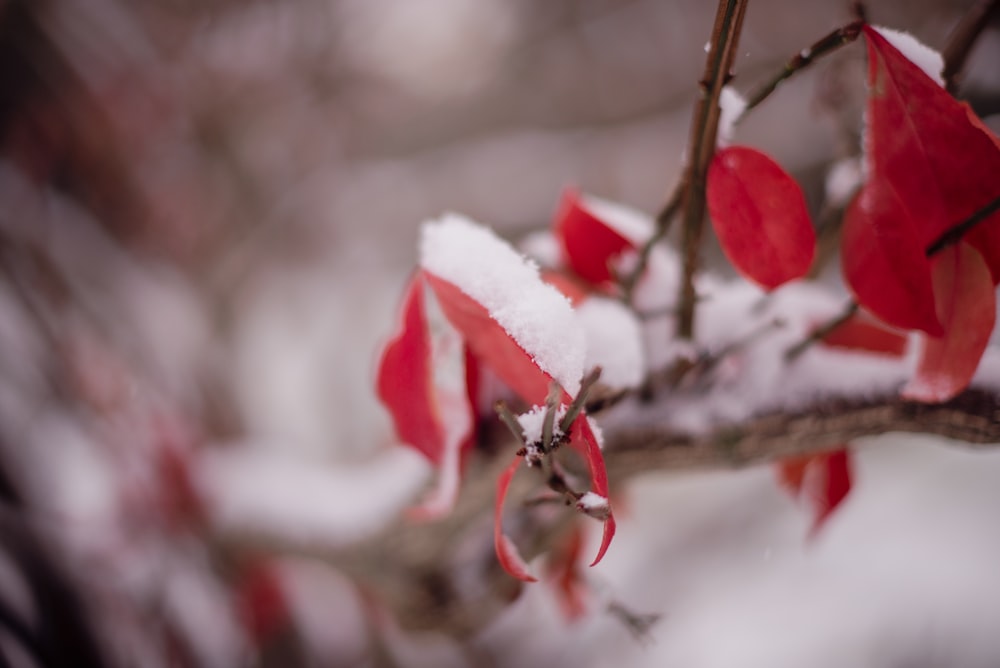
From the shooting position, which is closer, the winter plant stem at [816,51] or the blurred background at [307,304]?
the winter plant stem at [816,51]

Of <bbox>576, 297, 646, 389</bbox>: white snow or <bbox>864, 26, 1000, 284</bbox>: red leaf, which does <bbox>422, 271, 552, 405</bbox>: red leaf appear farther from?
<bbox>864, 26, 1000, 284</bbox>: red leaf

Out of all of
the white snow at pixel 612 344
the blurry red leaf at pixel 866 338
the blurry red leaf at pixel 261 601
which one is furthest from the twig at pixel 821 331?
the blurry red leaf at pixel 261 601

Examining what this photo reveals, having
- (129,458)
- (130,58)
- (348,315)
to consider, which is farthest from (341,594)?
(130,58)

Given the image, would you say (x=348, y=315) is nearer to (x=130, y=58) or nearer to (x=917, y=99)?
(x=130, y=58)

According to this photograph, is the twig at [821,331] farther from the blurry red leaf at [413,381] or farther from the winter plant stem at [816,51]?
the blurry red leaf at [413,381]

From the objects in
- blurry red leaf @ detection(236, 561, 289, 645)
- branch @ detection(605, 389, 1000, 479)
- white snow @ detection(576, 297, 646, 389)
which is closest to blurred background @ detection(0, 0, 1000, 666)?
blurry red leaf @ detection(236, 561, 289, 645)

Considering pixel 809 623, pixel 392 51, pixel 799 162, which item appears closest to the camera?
pixel 809 623
